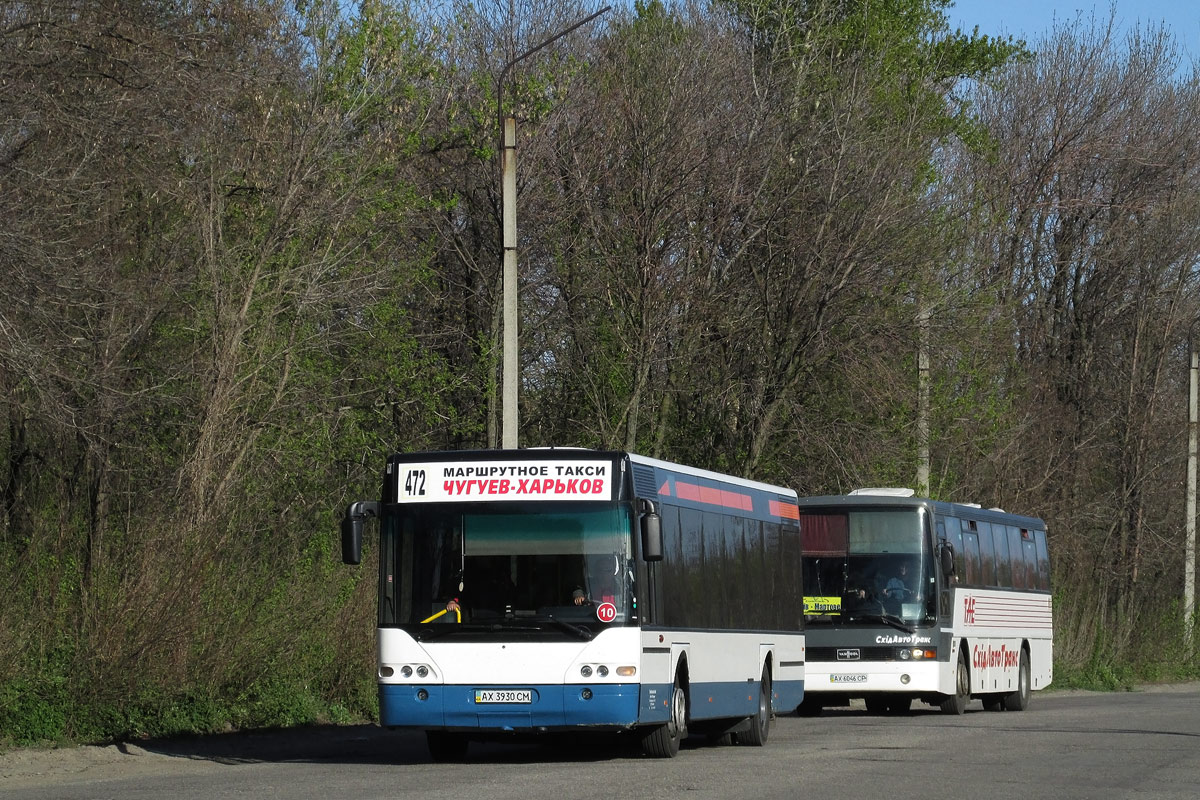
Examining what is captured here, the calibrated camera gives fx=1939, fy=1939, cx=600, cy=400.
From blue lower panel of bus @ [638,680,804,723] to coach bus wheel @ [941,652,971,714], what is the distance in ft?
21.3

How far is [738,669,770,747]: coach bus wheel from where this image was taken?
2062 centimetres

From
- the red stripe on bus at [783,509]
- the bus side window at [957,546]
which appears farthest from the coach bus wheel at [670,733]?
the bus side window at [957,546]

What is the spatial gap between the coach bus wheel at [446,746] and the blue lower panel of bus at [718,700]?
1.99 meters

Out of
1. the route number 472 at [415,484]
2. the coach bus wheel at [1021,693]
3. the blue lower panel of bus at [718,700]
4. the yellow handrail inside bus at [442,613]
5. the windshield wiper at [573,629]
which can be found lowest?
the coach bus wheel at [1021,693]

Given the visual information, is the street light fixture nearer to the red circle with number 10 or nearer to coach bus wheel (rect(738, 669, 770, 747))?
coach bus wheel (rect(738, 669, 770, 747))

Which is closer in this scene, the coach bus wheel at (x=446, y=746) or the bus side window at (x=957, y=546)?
the coach bus wheel at (x=446, y=746)

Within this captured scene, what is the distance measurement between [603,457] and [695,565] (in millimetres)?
2122

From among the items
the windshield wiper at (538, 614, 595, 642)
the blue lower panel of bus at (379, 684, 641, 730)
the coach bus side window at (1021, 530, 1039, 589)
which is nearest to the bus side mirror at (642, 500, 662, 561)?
the windshield wiper at (538, 614, 595, 642)

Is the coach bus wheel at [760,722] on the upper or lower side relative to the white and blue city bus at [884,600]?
lower

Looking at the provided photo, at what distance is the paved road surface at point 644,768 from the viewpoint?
14.2 m

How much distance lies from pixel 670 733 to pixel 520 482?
2830mm

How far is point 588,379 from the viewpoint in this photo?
30.5 metres

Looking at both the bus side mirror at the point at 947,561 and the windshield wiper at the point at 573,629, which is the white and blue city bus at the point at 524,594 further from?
the bus side mirror at the point at 947,561

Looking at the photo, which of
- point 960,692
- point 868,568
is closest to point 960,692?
point 960,692
